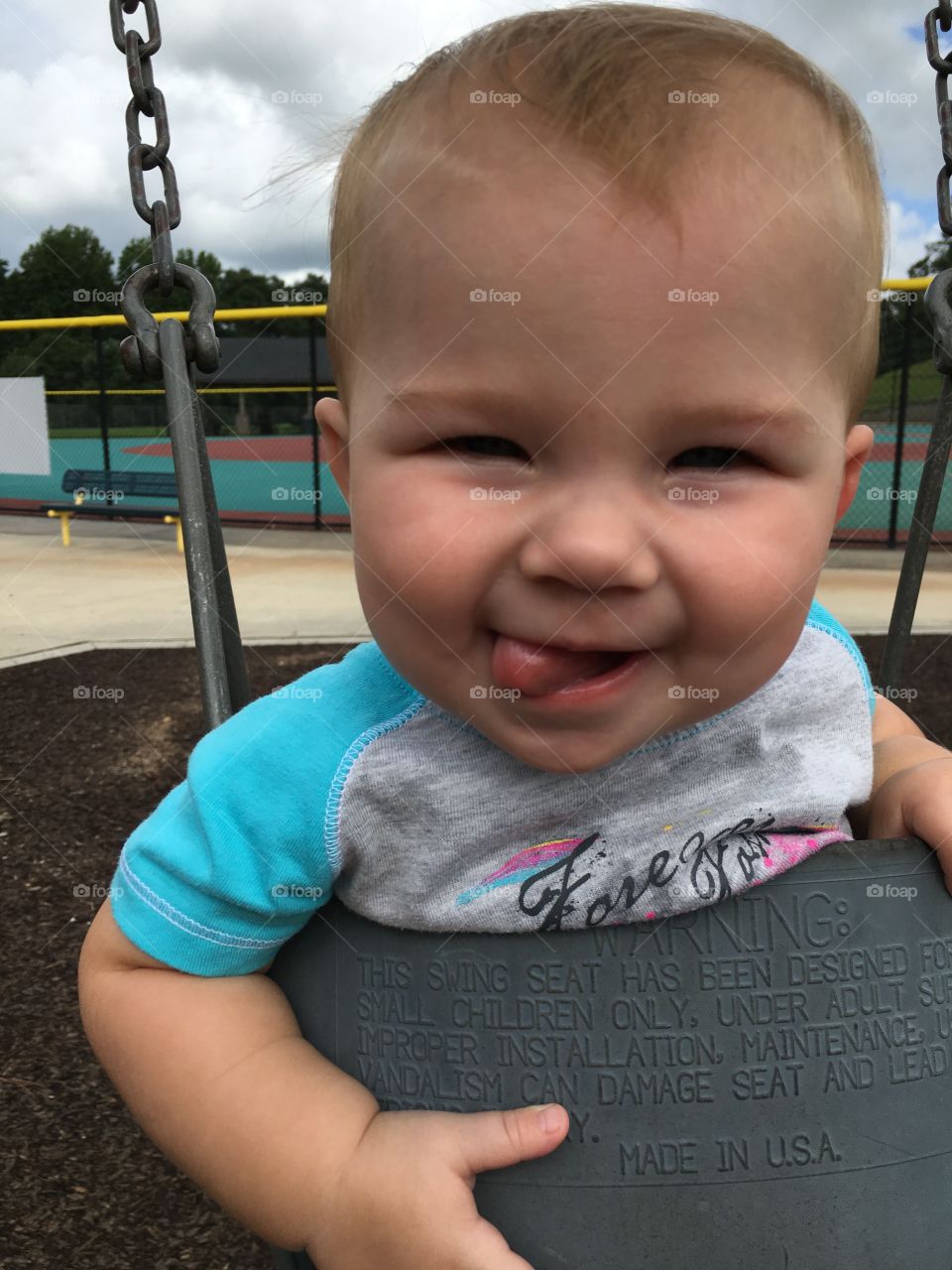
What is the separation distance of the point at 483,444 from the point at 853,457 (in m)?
0.28

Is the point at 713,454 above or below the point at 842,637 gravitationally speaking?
above

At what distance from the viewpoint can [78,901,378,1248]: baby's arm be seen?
0.74 m

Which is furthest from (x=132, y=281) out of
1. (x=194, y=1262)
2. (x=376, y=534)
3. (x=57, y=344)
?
(x=57, y=344)

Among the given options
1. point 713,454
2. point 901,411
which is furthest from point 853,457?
point 901,411

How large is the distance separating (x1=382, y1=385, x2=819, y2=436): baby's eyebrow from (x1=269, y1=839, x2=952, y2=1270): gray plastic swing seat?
30 cm

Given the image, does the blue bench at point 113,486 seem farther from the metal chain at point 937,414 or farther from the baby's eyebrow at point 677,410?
the baby's eyebrow at point 677,410

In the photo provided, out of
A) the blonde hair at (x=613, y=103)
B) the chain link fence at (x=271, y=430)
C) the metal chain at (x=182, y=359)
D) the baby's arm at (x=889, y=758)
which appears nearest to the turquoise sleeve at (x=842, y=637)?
the baby's arm at (x=889, y=758)

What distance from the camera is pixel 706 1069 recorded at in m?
0.72

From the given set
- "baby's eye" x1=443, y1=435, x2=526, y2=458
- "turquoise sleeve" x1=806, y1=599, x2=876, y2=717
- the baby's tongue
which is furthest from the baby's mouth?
"turquoise sleeve" x1=806, y1=599, x2=876, y2=717

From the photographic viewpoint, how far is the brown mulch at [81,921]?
140cm

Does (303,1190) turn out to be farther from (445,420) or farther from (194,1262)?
(194,1262)

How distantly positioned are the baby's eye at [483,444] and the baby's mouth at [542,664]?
10 cm

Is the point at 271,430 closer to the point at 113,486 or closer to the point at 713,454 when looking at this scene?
the point at 113,486

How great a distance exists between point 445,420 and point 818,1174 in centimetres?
52
